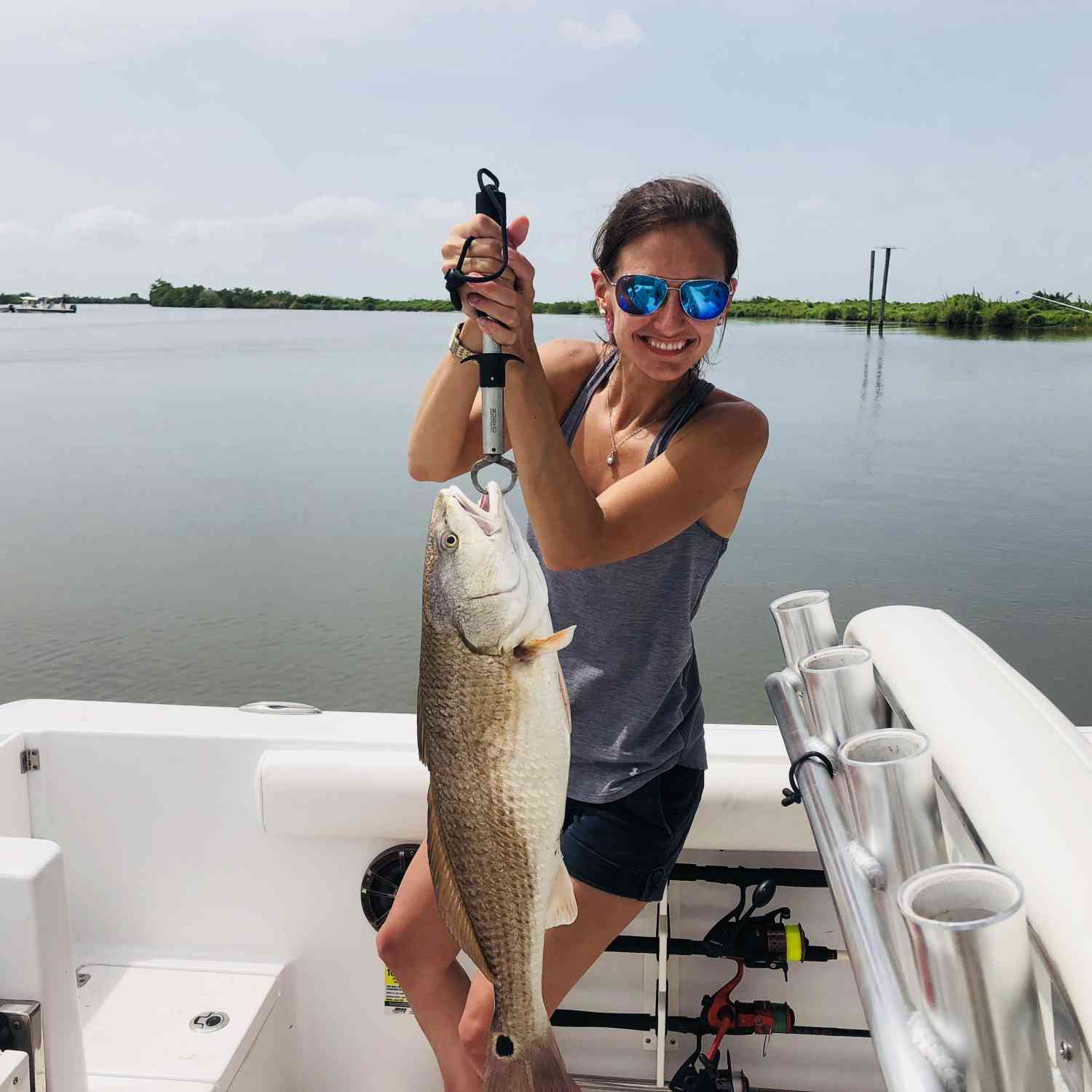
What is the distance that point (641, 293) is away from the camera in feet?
6.07

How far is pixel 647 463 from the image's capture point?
208cm

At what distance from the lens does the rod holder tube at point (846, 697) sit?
134 centimetres

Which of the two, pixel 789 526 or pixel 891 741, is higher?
pixel 891 741

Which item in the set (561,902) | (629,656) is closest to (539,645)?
(561,902)

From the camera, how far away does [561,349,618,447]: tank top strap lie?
230 centimetres

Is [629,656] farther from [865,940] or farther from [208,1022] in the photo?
[208,1022]

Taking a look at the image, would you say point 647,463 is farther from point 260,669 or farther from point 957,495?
point 957,495

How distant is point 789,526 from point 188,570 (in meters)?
9.42

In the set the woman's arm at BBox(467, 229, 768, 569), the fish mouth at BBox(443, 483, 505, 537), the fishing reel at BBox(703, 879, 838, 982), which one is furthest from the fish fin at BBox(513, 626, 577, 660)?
the fishing reel at BBox(703, 879, 838, 982)

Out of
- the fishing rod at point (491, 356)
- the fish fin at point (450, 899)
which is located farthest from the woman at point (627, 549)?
the fish fin at point (450, 899)

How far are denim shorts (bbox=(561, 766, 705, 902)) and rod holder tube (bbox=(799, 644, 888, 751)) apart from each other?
2.80 feet

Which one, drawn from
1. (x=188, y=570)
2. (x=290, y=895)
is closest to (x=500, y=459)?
(x=290, y=895)

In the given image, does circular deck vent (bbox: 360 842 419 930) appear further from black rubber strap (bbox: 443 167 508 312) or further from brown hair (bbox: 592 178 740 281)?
black rubber strap (bbox: 443 167 508 312)

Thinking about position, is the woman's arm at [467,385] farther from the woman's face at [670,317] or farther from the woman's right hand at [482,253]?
the woman's face at [670,317]
